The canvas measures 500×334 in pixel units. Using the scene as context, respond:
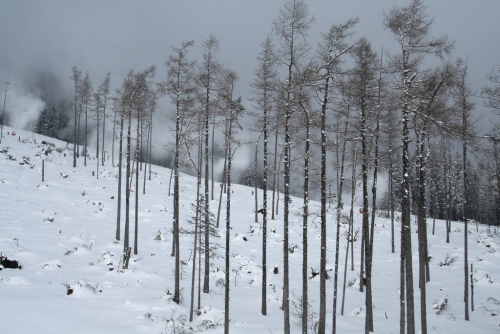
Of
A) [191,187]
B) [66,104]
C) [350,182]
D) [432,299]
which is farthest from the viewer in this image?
[66,104]

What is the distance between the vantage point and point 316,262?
25766mm

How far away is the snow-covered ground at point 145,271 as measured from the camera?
37.9 ft

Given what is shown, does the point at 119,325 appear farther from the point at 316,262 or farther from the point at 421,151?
the point at 316,262

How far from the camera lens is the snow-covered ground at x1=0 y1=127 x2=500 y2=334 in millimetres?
11539

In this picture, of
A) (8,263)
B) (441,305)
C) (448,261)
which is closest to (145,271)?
(8,263)

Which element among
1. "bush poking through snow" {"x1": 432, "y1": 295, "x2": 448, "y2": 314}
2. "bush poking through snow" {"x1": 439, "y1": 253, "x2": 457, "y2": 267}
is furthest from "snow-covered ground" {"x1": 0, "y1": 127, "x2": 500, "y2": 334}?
"bush poking through snow" {"x1": 439, "y1": 253, "x2": 457, "y2": 267}

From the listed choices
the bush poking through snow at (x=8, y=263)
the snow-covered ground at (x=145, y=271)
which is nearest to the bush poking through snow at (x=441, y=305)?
the snow-covered ground at (x=145, y=271)

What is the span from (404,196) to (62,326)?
530 inches

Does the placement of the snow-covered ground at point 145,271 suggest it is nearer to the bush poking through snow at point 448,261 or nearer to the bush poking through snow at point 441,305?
the bush poking through snow at point 441,305

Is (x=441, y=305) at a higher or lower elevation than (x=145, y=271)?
lower

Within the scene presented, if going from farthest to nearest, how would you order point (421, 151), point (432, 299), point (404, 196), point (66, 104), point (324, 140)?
point (66, 104)
point (432, 299)
point (421, 151)
point (324, 140)
point (404, 196)

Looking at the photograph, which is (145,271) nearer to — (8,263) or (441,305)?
(8,263)

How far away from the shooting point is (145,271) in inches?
699

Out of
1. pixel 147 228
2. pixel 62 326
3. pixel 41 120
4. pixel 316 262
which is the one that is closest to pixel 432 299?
pixel 316 262
